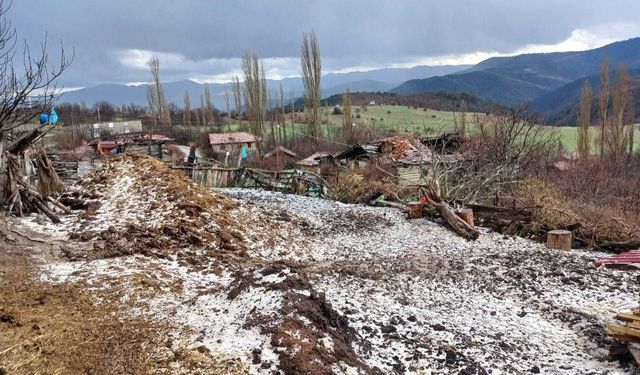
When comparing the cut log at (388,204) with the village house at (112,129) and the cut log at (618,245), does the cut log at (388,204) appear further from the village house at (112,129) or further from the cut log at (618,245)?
the village house at (112,129)

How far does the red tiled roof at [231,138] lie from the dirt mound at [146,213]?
41.5 m

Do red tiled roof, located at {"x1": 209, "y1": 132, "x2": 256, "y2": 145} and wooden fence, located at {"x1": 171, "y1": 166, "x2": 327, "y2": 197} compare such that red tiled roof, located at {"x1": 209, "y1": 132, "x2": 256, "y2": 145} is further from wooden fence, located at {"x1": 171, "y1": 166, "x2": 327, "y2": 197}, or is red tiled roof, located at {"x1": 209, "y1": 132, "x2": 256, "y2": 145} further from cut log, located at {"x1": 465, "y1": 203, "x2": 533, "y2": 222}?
cut log, located at {"x1": 465, "y1": 203, "x2": 533, "y2": 222}

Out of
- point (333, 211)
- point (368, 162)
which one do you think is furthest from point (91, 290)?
point (368, 162)

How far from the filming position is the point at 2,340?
468cm

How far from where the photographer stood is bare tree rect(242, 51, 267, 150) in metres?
53.6

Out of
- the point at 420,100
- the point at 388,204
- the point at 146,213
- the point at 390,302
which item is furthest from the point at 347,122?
the point at 420,100

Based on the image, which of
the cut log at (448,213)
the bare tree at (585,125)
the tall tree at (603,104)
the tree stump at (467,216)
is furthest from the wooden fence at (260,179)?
the tall tree at (603,104)

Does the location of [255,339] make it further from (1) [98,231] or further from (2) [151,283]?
Result: (1) [98,231]

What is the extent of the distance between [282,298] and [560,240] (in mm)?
7309

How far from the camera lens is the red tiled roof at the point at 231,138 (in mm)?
52906

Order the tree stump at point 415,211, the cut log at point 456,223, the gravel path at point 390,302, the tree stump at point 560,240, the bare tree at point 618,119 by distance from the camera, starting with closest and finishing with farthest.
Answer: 1. the gravel path at point 390,302
2. the tree stump at point 560,240
3. the cut log at point 456,223
4. the tree stump at point 415,211
5. the bare tree at point 618,119

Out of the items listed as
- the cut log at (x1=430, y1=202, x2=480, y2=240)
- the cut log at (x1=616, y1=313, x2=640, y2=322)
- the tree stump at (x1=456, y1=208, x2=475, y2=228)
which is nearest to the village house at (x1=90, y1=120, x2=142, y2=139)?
the cut log at (x1=430, y1=202, x2=480, y2=240)

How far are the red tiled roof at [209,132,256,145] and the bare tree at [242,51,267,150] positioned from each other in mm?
1077

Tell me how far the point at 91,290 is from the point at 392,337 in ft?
13.2
